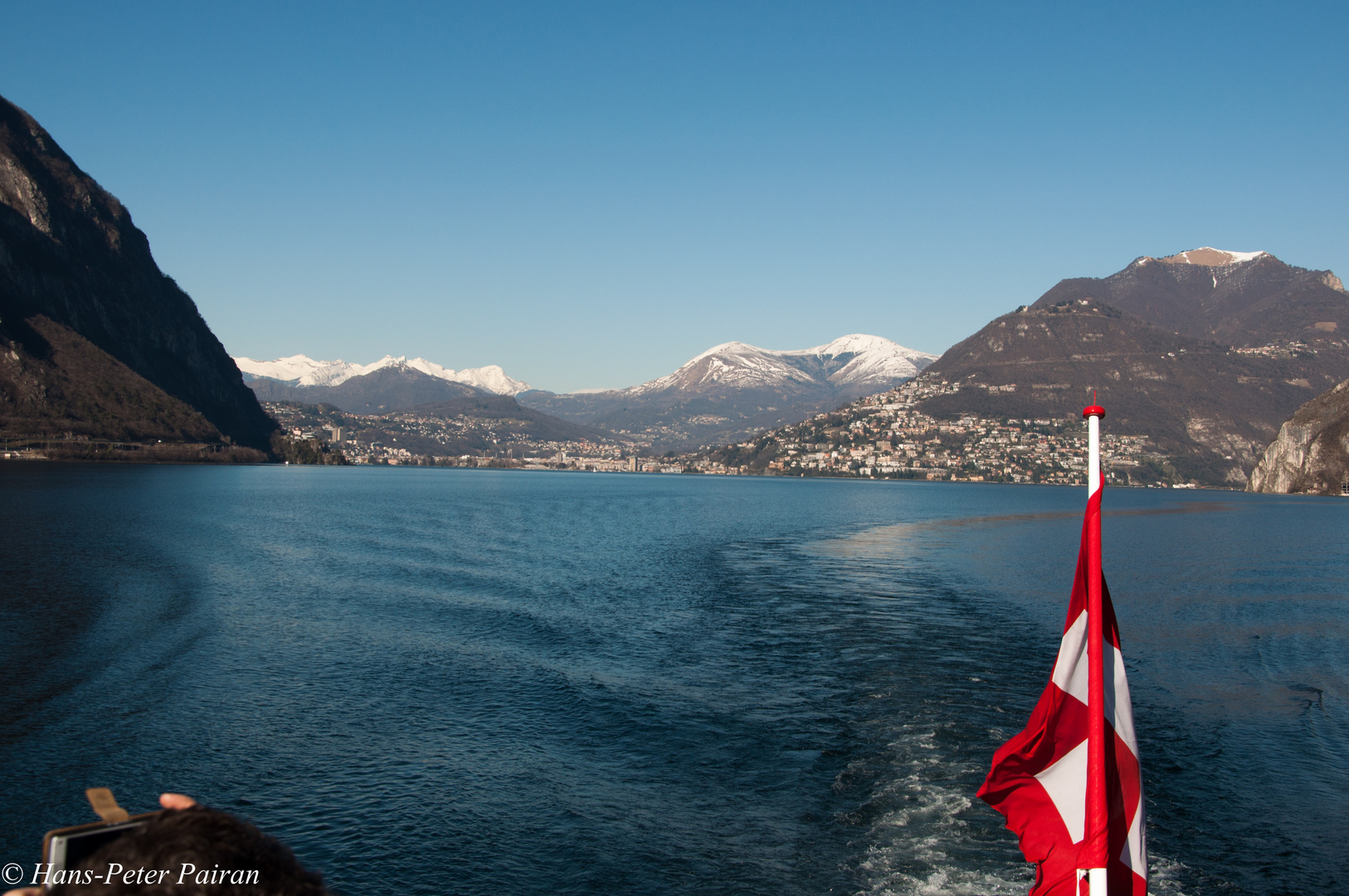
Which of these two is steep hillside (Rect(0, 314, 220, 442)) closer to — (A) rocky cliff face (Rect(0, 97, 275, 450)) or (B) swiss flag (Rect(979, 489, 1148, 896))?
(A) rocky cliff face (Rect(0, 97, 275, 450))

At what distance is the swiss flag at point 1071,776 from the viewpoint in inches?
181

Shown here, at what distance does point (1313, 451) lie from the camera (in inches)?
6078

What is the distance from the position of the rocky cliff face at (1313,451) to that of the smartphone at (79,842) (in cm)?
19235

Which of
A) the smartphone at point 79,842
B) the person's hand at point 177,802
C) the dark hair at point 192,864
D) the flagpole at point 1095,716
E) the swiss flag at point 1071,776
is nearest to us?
the dark hair at point 192,864

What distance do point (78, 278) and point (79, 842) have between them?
217 m

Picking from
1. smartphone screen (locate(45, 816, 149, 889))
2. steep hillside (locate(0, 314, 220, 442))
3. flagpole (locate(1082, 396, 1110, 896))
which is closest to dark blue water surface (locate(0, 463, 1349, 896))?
smartphone screen (locate(45, 816, 149, 889))

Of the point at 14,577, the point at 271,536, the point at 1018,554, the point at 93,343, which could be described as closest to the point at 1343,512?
the point at 1018,554

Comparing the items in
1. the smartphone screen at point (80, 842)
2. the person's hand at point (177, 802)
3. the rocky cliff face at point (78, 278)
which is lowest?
the smartphone screen at point (80, 842)

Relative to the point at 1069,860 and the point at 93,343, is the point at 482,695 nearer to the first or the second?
the point at 1069,860

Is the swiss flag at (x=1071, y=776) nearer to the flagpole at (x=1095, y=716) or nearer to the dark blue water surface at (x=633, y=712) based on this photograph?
the flagpole at (x=1095, y=716)

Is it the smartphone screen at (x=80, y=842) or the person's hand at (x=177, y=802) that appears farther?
the person's hand at (x=177, y=802)

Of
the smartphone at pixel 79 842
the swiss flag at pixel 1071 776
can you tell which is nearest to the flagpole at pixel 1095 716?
the swiss flag at pixel 1071 776

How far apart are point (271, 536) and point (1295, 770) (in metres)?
45.4

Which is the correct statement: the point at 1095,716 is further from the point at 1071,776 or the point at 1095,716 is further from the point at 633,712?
the point at 633,712
